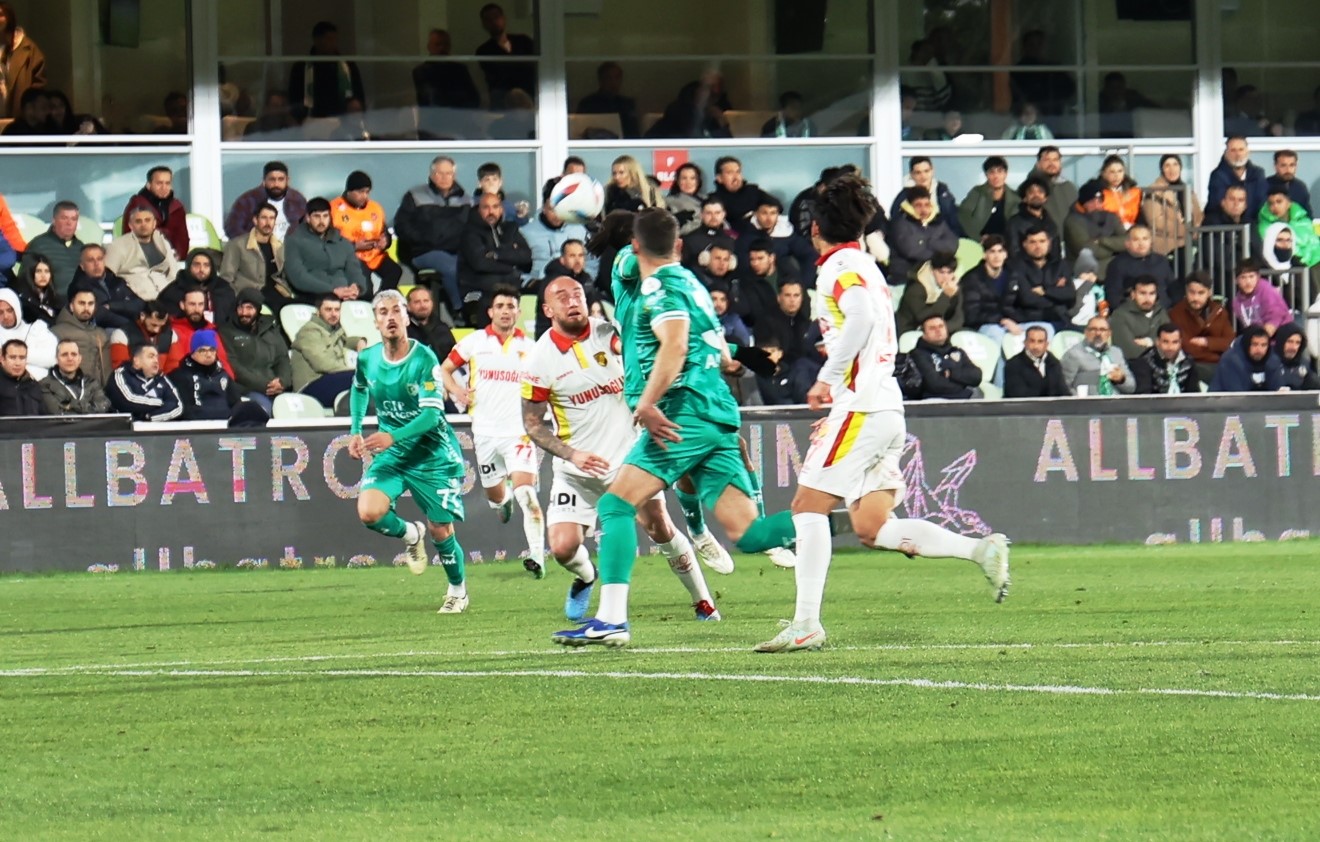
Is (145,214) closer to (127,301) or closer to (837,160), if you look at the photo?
(127,301)

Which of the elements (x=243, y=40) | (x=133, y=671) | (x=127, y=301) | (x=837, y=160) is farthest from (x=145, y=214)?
(x=133, y=671)

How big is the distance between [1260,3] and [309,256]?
12.6 metres

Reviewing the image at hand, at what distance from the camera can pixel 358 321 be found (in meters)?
19.8

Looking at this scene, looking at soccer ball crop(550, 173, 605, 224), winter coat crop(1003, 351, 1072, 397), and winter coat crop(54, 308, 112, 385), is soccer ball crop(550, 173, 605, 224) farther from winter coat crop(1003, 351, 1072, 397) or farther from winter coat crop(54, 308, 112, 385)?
winter coat crop(1003, 351, 1072, 397)

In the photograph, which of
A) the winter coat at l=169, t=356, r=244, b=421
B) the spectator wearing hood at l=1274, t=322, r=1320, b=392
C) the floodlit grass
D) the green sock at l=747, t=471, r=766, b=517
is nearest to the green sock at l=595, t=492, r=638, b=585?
the floodlit grass

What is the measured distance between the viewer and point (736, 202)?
20.9m

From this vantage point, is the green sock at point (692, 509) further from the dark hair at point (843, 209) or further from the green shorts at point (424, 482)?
the dark hair at point (843, 209)

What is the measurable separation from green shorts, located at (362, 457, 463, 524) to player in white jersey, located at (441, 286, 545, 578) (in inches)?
135

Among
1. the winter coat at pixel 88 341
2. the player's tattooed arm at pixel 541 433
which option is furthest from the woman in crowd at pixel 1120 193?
the player's tattooed arm at pixel 541 433

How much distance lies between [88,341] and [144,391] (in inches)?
25.9

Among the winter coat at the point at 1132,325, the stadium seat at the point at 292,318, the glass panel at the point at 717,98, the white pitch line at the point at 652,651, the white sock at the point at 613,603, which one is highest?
the glass panel at the point at 717,98

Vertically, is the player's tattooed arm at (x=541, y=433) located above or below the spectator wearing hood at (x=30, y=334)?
below

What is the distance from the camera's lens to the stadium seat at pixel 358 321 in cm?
1973

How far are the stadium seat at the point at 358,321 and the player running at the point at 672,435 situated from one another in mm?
10123
